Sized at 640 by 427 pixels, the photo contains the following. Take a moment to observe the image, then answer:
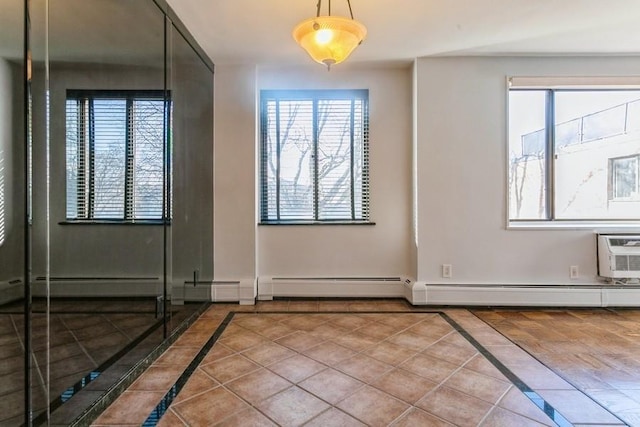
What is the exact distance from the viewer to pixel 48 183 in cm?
136

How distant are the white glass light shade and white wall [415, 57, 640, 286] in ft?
5.20

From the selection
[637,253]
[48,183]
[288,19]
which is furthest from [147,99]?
[637,253]

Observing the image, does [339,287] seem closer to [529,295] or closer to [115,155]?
[529,295]

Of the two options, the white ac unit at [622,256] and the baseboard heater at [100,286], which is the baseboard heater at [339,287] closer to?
the baseboard heater at [100,286]

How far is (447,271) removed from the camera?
336 centimetres

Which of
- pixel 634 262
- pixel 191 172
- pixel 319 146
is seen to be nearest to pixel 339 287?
pixel 319 146

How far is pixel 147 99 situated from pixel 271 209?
1.80m

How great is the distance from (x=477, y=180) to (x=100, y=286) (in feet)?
10.6

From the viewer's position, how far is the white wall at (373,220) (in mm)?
3613

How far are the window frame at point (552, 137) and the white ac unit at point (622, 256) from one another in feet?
0.46

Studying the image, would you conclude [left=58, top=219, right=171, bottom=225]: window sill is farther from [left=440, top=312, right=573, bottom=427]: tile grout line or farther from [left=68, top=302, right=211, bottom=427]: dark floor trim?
[left=440, top=312, right=573, bottom=427]: tile grout line

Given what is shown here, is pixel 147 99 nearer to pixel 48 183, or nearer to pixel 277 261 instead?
pixel 48 183

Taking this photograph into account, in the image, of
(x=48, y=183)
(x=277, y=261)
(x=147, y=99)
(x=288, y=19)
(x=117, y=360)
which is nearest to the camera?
(x=48, y=183)

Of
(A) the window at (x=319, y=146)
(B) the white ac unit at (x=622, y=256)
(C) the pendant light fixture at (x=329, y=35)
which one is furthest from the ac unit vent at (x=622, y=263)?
(C) the pendant light fixture at (x=329, y=35)
